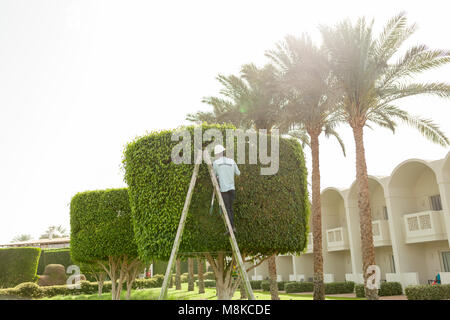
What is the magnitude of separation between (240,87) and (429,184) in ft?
50.2

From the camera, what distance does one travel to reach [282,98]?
18.5 metres

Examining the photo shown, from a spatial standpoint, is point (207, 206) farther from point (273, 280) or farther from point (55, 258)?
point (55, 258)

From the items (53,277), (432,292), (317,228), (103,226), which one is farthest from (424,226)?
(53,277)

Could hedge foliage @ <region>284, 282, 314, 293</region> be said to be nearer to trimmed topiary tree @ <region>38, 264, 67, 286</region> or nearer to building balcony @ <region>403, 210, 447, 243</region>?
building balcony @ <region>403, 210, 447, 243</region>

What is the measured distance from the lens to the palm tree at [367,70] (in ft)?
53.5

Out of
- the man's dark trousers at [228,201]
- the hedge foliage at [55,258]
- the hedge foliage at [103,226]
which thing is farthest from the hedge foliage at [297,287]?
the man's dark trousers at [228,201]

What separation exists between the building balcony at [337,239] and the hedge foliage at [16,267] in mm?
24728

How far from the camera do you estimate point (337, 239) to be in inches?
1187

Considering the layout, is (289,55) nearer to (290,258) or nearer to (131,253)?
(131,253)

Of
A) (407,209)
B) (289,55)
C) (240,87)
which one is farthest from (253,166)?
(407,209)

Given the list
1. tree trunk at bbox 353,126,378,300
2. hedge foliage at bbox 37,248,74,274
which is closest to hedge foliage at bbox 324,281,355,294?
tree trunk at bbox 353,126,378,300

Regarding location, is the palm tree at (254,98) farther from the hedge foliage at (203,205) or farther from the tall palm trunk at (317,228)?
the hedge foliage at (203,205)

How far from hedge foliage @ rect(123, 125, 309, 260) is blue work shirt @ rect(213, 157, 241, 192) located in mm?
844

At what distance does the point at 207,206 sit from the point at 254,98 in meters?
Answer: 12.5
